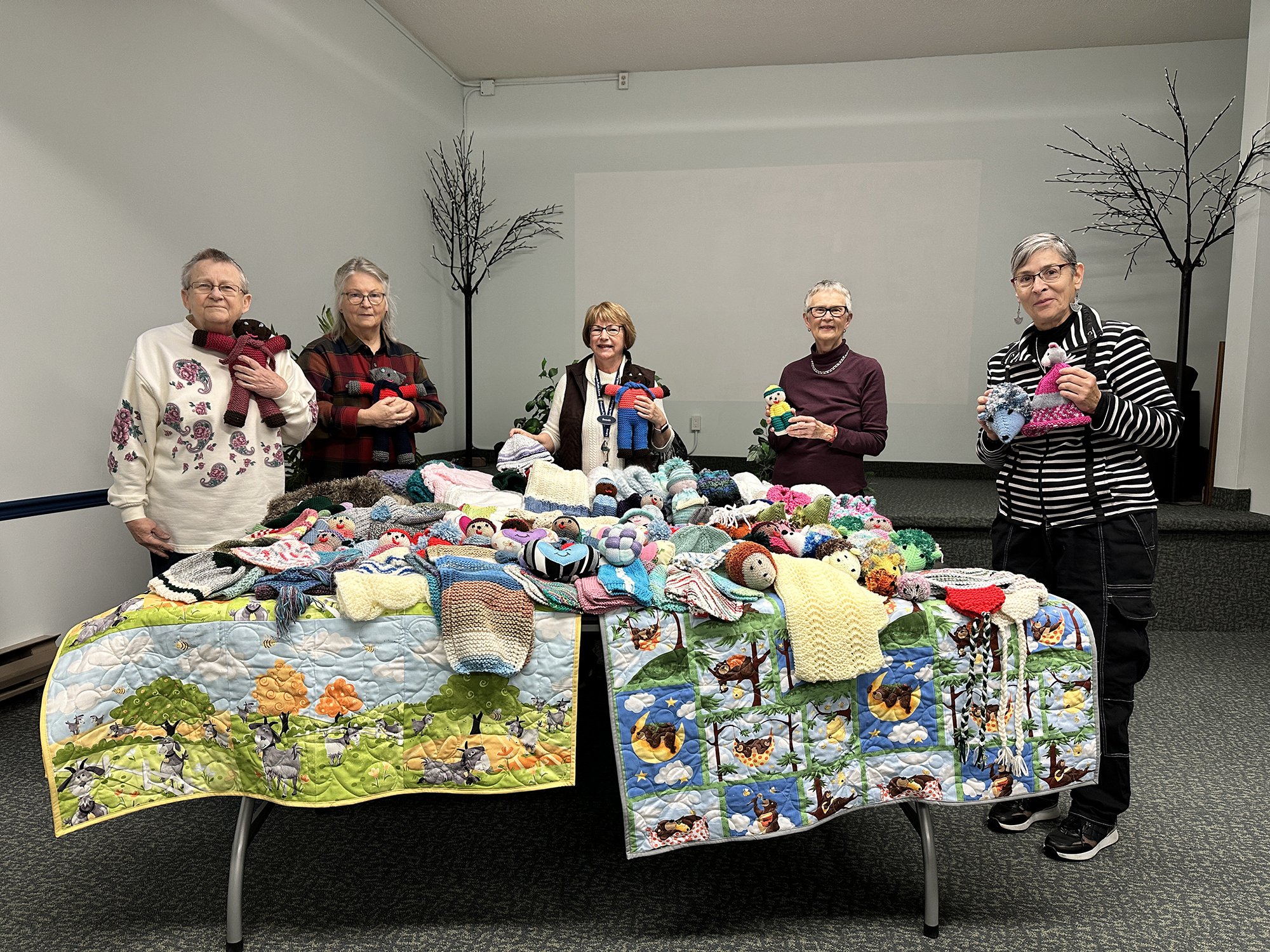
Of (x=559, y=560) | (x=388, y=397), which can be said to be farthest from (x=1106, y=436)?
(x=388, y=397)

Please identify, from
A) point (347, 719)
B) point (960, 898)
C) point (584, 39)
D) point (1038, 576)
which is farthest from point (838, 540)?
point (584, 39)

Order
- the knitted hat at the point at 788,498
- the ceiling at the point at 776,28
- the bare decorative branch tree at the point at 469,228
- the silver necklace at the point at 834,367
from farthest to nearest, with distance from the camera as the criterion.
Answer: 1. the bare decorative branch tree at the point at 469,228
2. the ceiling at the point at 776,28
3. the silver necklace at the point at 834,367
4. the knitted hat at the point at 788,498

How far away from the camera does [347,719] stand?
1395 mm

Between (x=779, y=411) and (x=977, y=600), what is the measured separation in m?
1.18

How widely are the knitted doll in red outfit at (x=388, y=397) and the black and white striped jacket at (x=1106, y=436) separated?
65.5 inches

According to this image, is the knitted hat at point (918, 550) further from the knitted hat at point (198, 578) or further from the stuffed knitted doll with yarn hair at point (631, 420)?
the knitted hat at point (198, 578)

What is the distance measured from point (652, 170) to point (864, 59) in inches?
60.0

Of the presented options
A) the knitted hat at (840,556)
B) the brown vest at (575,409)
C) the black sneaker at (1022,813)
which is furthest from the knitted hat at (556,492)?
the black sneaker at (1022,813)

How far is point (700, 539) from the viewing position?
1.70 metres

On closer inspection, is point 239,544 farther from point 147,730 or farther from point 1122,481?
point 1122,481

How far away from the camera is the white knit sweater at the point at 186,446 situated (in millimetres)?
1994

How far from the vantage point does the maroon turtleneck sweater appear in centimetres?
252

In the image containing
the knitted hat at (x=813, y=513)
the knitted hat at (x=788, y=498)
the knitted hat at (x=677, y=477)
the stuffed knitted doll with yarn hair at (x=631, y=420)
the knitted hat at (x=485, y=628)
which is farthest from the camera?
the stuffed knitted doll with yarn hair at (x=631, y=420)

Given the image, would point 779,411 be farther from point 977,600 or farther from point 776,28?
point 776,28
